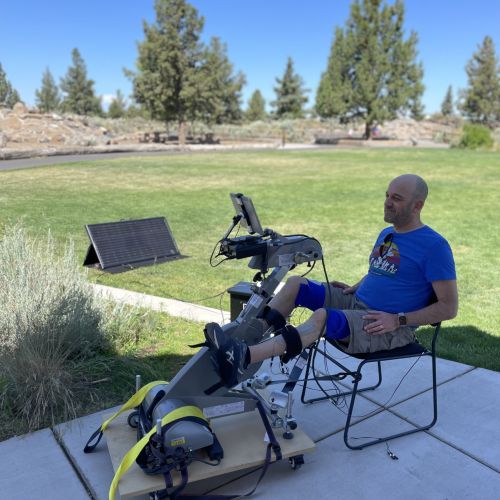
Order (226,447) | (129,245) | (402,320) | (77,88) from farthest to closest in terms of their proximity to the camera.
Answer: (77,88) → (129,245) → (402,320) → (226,447)

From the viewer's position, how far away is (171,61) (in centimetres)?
3350

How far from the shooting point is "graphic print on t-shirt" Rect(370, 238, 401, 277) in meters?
2.94

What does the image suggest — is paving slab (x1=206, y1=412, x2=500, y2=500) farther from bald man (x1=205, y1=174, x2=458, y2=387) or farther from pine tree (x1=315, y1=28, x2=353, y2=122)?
pine tree (x1=315, y1=28, x2=353, y2=122)

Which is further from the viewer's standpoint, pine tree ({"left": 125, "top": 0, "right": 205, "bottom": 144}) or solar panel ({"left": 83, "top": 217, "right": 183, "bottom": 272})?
pine tree ({"left": 125, "top": 0, "right": 205, "bottom": 144})

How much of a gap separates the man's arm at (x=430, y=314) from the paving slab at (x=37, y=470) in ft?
5.44

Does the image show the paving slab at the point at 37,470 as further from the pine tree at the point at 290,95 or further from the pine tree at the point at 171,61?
the pine tree at the point at 290,95

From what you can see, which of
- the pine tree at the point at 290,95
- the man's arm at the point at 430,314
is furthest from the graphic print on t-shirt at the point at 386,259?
the pine tree at the point at 290,95

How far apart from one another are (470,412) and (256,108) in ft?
227

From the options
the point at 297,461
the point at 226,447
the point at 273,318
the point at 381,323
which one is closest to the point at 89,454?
the point at 226,447

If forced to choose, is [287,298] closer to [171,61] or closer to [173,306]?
[173,306]

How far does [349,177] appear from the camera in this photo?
15852 mm

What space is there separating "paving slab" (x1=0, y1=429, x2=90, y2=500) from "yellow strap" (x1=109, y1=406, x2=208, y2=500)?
0.29 meters

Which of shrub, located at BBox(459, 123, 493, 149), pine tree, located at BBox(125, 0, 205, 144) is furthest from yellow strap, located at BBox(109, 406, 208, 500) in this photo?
pine tree, located at BBox(125, 0, 205, 144)

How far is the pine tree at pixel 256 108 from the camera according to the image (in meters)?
67.9
